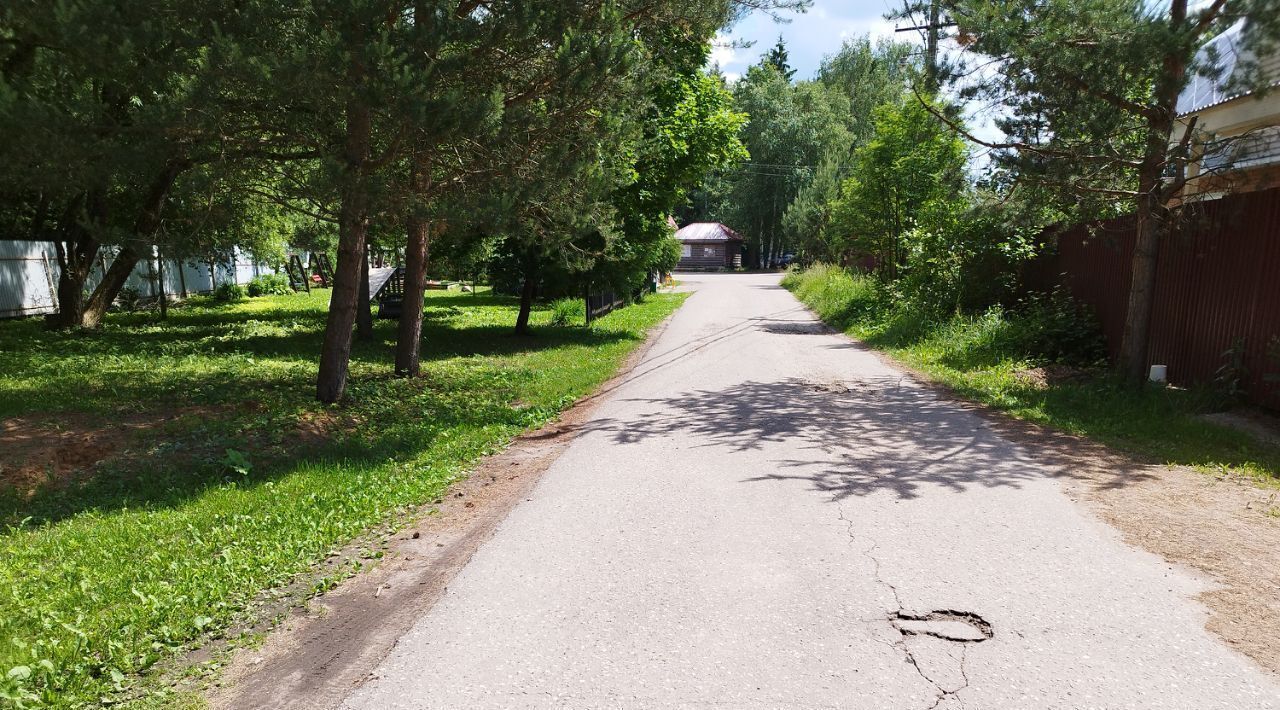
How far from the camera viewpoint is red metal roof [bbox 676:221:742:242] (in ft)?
246

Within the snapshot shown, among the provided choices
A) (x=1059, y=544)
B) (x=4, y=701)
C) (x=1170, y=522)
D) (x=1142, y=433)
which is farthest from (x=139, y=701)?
(x=1142, y=433)

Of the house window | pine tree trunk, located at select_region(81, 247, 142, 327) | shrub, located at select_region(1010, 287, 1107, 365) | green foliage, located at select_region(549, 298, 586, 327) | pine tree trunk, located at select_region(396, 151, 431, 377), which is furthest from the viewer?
green foliage, located at select_region(549, 298, 586, 327)

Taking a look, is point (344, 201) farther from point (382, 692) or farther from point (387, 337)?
point (387, 337)

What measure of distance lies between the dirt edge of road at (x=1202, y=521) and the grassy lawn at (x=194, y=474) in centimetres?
501

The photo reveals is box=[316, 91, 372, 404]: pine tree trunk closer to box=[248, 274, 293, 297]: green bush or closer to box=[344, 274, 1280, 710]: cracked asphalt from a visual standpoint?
box=[344, 274, 1280, 710]: cracked asphalt

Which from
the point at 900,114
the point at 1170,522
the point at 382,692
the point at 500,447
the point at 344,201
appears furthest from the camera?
the point at 900,114

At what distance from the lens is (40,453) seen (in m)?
6.52

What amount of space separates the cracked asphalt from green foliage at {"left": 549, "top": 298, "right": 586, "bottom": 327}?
13486 mm

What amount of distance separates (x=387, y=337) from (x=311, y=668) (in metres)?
14.5

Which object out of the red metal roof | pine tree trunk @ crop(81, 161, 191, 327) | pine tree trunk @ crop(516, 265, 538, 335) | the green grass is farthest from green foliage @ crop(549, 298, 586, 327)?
the red metal roof

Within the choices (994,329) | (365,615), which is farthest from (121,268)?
(994,329)

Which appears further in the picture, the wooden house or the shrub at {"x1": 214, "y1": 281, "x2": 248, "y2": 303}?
the wooden house

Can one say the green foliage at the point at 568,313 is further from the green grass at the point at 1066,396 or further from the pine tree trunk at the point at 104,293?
the pine tree trunk at the point at 104,293

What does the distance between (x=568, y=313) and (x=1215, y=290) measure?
49.5ft
